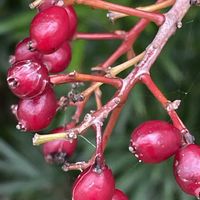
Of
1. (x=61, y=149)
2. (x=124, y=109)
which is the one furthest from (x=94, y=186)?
(x=124, y=109)

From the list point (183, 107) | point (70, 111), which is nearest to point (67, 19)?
point (70, 111)

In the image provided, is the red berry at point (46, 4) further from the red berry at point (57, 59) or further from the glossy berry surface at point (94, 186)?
the glossy berry surface at point (94, 186)

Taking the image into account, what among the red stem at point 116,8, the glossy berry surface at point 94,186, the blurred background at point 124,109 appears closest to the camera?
the glossy berry surface at point 94,186

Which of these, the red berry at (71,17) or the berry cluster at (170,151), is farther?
the red berry at (71,17)

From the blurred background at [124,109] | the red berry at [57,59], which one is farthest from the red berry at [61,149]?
the blurred background at [124,109]

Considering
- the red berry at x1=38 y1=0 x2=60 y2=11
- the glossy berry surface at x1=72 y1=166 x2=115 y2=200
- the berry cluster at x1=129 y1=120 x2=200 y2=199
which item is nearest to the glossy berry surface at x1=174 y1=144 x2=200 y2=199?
the berry cluster at x1=129 y1=120 x2=200 y2=199

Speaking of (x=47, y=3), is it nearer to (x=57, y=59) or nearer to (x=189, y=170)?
(x=57, y=59)

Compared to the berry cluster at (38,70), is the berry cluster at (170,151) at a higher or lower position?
lower

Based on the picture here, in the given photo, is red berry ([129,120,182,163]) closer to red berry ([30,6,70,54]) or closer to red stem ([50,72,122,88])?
Result: red stem ([50,72,122,88])
